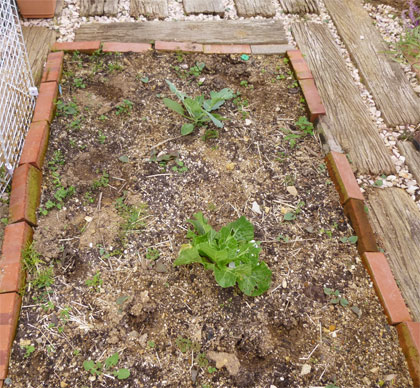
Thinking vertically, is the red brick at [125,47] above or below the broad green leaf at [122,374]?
above

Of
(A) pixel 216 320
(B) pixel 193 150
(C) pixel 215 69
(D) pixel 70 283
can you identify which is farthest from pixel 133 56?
(A) pixel 216 320

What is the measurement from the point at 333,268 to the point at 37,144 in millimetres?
1820

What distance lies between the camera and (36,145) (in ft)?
7.82

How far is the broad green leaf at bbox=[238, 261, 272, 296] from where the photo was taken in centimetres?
193

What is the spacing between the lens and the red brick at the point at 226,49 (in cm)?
305

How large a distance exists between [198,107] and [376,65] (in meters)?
1.59

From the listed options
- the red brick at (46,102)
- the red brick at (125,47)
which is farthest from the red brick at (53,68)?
the red brick at (125,47)

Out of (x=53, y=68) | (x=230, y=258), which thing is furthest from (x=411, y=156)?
(x=53, y=68)

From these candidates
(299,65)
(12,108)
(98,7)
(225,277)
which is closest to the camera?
(225,277)

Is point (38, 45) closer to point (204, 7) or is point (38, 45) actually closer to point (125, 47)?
point (125, 47)

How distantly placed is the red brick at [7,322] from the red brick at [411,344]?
5.89ft

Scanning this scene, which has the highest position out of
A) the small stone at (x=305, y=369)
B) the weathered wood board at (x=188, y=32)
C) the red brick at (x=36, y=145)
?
the weathered wood board at (x=188, y=32)

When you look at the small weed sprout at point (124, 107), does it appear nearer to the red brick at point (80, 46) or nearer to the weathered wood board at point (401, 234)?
the red brick at point (80, 46)

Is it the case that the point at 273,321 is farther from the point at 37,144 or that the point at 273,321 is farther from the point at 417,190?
the point at 37,144
